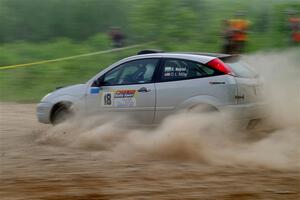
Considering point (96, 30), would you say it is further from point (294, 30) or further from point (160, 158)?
point (160, 158)

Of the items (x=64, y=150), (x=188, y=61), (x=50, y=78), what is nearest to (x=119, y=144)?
(x=64, y=150)

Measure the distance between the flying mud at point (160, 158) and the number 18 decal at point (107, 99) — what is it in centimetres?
28

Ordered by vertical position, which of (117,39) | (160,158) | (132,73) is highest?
(117,39)

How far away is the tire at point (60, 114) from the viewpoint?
10289 millimetres

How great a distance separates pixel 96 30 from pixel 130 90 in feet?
56.1

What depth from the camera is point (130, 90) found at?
9602 millimetres

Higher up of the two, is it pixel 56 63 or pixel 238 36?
pixel 238 36

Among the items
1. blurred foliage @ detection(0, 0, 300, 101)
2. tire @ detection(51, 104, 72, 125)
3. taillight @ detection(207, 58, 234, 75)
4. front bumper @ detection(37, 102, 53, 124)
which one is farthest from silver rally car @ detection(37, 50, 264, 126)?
blurred foliage @ detection(0, 0, 300, 101)

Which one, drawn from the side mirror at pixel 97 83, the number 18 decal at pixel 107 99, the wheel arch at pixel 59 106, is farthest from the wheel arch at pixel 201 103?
the wheel arch at pixel 59 106

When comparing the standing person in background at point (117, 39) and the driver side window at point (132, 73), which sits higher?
the standing person in background at point (117, 39)

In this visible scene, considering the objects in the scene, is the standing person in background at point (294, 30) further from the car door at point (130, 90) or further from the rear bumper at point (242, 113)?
the car door at point (130, 90)

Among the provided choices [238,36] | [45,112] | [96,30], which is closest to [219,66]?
[45,112]

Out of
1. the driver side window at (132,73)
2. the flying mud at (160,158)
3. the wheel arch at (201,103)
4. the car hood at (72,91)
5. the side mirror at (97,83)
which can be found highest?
the driver side window at (132,73)

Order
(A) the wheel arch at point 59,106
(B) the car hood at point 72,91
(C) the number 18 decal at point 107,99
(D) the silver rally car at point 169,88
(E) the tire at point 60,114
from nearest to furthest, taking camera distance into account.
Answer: (D) the silver rally car at point 169,88
(C) the number 18 decal at point 107,99
(B) the car hood at point 72,91
(A) the wheel arch at point 59,106
(E) the tire at point 60,114
